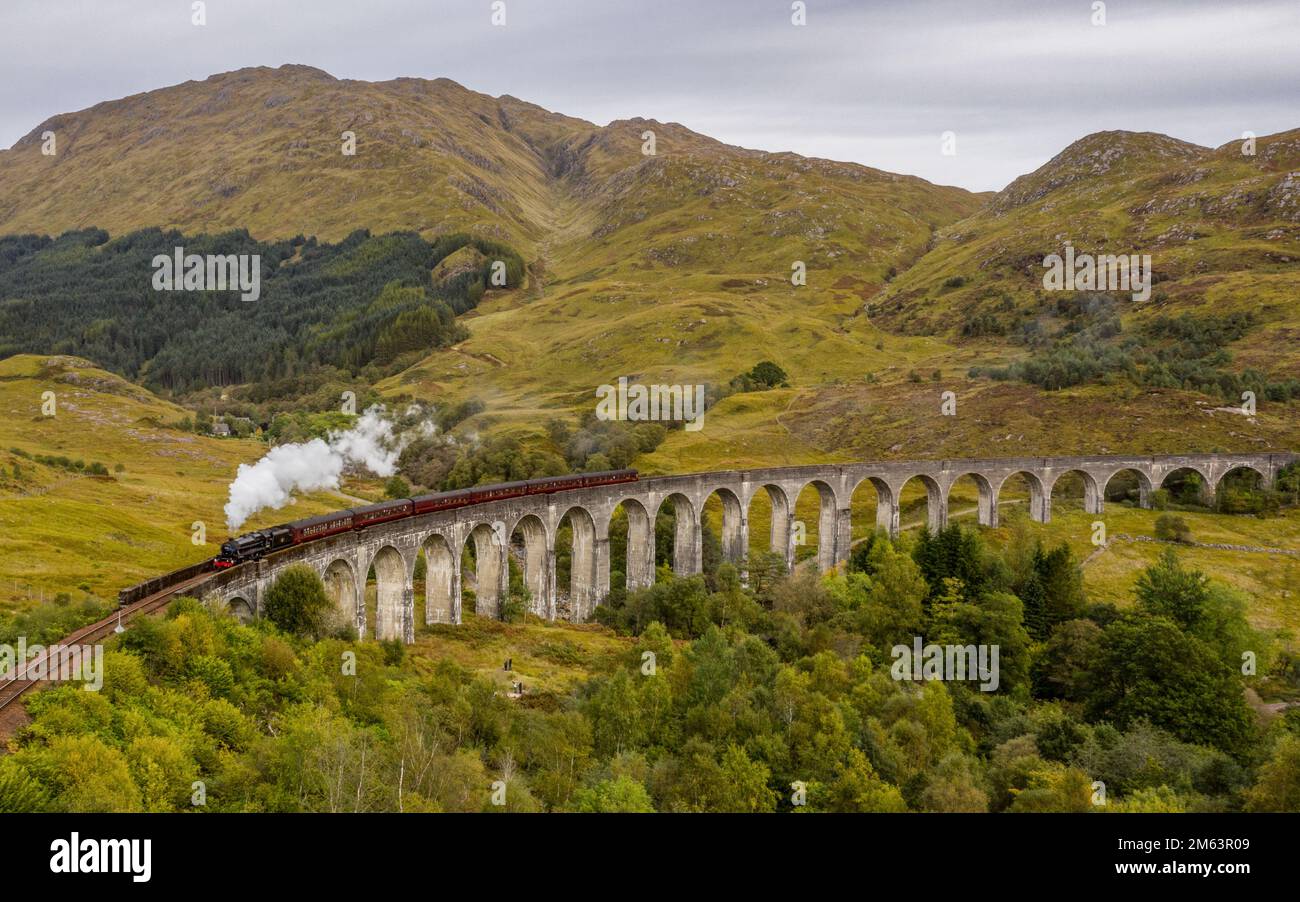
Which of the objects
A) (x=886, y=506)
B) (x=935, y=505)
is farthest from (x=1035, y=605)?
(x=935, y=505)

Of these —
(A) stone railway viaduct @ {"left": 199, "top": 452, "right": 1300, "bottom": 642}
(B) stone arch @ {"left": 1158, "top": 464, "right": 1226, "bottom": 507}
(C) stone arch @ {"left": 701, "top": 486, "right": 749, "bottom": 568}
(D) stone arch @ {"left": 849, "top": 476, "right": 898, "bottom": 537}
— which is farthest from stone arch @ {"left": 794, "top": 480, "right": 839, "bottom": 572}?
(B) stone arch @ {"left": 1158, "top": 464, "right": 1226, "bottom": 507}

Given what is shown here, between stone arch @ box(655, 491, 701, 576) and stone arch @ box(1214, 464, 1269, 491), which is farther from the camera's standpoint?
stone arch @ box(1214, 464, 1269, 491)

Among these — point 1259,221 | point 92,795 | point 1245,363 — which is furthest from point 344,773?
point 1259,221

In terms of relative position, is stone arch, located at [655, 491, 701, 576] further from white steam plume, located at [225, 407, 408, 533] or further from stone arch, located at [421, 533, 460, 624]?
white steam plume, located at [225, 407, 408, 533]

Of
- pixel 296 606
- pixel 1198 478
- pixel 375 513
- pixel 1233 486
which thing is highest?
pixel 375 513

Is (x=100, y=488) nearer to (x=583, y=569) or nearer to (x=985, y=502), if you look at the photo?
(x=583, y=569)
